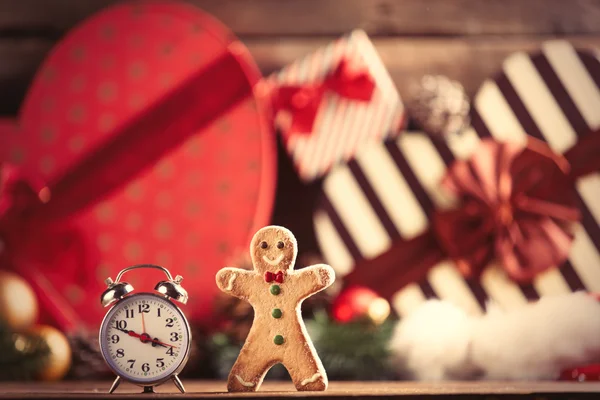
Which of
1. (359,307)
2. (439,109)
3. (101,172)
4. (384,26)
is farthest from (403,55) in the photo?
(101,172)

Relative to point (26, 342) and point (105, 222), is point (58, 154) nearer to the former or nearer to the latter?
point (105, 222)

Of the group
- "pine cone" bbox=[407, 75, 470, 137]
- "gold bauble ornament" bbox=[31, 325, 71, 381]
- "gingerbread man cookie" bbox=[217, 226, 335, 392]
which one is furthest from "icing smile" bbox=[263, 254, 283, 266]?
"pine cone" bbox=[407, 75, 470, 137]

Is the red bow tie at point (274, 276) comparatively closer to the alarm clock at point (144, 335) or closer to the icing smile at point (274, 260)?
the icing smile at point (274, 260)

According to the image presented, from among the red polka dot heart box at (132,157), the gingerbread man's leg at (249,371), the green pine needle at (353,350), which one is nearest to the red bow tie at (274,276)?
the gingerbread man's leg at (249,371)

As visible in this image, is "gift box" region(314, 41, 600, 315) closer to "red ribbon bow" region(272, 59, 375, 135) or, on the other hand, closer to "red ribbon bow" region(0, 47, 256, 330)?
"red ribbon bow" region(272, 59, 375, 135)

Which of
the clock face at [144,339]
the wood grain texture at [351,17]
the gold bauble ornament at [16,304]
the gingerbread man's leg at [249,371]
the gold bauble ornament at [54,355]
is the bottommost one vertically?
the gold bauble ornament at [54,355]

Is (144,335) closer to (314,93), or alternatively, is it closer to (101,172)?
(101,172)
